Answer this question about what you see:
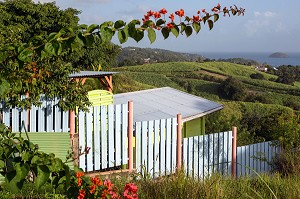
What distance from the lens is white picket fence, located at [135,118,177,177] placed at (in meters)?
7.80

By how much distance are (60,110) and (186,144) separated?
2.40m

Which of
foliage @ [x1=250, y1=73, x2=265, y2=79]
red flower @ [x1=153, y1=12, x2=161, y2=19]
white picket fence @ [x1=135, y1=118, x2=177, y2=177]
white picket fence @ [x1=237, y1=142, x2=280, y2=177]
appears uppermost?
foliage @ [x1=250, y1=73, x2=265, y2=79]

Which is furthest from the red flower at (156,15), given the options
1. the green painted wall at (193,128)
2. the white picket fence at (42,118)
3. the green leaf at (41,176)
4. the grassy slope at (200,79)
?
the grassy slope at (200,79)

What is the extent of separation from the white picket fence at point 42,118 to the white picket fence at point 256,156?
367 centimetres

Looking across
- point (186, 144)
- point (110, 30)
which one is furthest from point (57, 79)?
point (110, 30)

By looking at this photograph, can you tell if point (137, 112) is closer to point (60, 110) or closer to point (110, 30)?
point (60, 110)

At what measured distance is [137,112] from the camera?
11.4 meters

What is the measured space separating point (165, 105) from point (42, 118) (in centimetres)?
578

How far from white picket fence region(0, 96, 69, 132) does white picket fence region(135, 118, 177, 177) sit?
4.26 ft

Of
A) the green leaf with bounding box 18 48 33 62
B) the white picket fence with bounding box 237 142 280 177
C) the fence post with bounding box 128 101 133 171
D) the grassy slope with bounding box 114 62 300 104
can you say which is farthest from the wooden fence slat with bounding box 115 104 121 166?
the grassy slope with bounding box 114 62 300 104

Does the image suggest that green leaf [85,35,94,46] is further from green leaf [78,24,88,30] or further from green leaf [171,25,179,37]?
green leaf [171,25,179,37]

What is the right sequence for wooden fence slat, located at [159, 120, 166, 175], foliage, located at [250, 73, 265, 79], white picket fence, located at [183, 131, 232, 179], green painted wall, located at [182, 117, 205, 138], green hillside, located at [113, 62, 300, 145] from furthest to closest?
foliage, located at [250, 73, 265, 79], green painted wall, located at [182, 117, 205, 138], green hillside, located at [113, 62, 300, 145], white picket fence, located at [183, 131, 232, 179], wooden fence slat, located at [159, 120, 166, 175]

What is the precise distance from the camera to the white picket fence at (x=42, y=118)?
23.3 ft

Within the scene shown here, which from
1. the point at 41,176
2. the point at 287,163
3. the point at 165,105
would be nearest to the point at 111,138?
the point at 287,163
